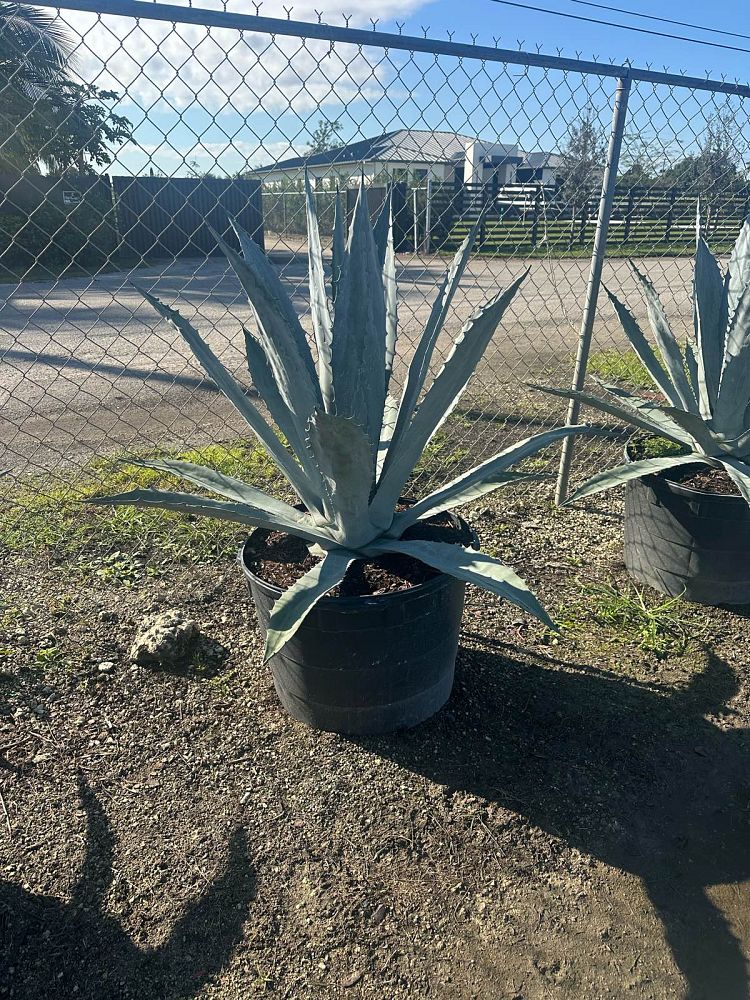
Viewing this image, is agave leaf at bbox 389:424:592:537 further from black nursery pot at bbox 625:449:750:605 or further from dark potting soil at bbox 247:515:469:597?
black nursery pot at bbox 625:449:750:605

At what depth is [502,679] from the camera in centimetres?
244

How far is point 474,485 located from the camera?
7.09 feet

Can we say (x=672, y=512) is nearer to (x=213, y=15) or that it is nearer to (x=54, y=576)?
(x=213, y=15)

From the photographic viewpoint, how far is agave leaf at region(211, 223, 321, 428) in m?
1.88

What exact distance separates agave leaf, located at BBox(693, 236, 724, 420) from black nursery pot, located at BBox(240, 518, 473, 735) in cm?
136

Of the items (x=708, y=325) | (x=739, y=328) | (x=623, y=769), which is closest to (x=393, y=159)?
(x=708, y=325)

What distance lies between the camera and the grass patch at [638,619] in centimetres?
263

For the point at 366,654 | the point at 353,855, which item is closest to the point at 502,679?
the point at 366,654

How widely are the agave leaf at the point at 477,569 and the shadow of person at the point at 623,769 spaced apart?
633 millimetres

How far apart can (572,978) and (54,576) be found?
8.10ft

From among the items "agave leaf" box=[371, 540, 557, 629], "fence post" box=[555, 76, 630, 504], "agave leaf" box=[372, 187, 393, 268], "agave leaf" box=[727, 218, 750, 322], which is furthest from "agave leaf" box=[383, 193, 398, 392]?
"agave leaf" box=[727, 218, 750, 322]

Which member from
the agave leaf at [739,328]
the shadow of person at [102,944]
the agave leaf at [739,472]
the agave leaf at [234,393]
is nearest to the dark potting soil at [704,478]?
the agave leaf at [739,472]

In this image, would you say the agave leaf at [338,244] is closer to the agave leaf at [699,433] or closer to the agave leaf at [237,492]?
the agave leaf at [237,492]

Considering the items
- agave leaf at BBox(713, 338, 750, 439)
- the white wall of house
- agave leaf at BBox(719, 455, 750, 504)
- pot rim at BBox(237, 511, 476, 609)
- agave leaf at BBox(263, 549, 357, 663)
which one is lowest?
pot rim at BBox(237, 511, 476, 609)
